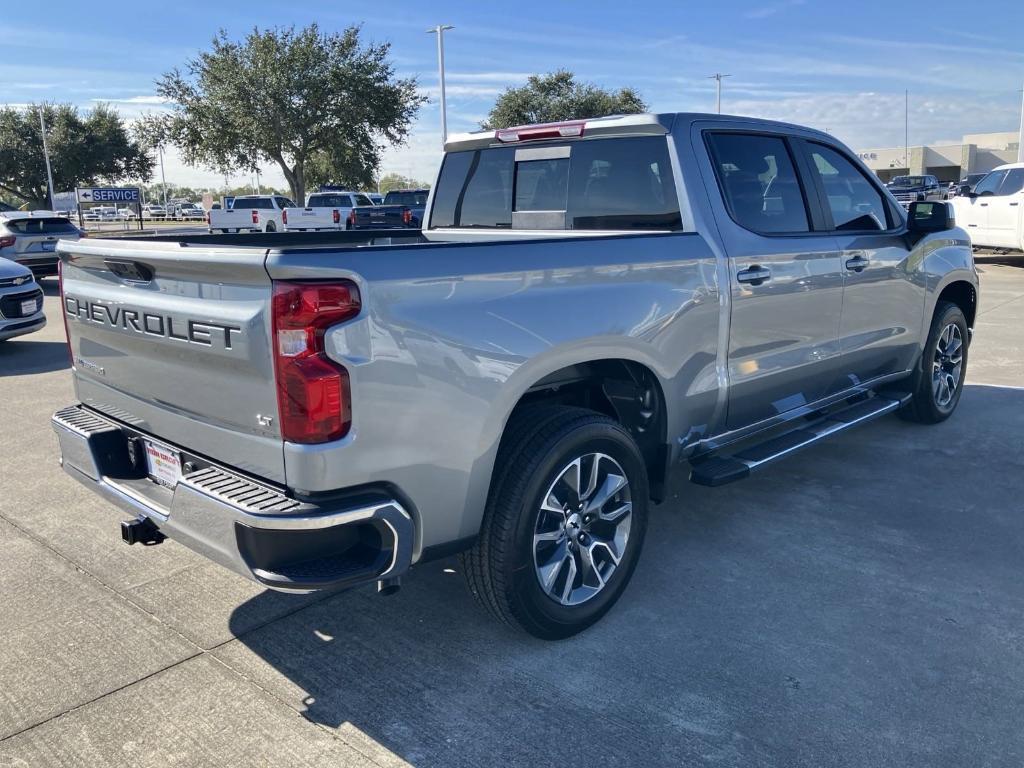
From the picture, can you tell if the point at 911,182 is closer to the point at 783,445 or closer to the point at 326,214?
the point at 326,214

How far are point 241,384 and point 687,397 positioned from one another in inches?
77.3

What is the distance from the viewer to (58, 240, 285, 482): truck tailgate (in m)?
2.60

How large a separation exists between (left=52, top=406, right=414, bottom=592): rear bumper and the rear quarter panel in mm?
100

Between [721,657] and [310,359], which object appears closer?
[310,359]

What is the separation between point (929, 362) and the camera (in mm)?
5844

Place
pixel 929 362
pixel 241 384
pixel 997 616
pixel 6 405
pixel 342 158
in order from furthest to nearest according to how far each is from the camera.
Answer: pixel 342 158, pixel 6 405, pixel 929 362, pixel 997 616, pixel 241 384

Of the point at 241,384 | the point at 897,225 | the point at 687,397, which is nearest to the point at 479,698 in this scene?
the point at 241,384

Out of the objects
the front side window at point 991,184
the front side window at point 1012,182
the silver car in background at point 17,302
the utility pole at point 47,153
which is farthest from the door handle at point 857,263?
the utility pole at point 47,153

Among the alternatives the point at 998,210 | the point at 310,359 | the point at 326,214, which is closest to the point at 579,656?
the point at 310,359

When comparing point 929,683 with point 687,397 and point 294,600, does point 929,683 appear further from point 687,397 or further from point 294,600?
point 294,600

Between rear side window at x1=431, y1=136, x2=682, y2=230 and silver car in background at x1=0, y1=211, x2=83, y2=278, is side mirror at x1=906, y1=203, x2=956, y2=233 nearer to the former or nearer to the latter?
rear side window at x1=431, y1=136, x2=682, y2=230

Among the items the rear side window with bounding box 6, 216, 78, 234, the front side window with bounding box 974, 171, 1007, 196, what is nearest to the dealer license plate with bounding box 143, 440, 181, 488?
the rear side window with bounding box 6, 216, 78, 234

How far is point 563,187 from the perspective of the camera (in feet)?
14.6

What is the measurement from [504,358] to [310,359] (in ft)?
2.28
